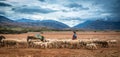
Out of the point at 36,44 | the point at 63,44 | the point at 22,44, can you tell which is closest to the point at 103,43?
the point at 63,44

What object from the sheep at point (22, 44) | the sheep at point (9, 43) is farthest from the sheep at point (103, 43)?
the sheep at point (9, 43)

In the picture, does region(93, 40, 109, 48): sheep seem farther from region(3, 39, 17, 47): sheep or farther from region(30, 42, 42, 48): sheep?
region(3, 39, 17, 47): sheep

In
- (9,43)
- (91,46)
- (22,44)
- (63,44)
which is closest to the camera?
(91,46)

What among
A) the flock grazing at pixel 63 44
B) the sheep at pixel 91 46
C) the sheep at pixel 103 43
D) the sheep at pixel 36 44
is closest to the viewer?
Result: the sheep at pixel 91 46

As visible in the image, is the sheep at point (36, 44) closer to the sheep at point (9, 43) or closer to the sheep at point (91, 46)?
the sheep at point (9, 43)

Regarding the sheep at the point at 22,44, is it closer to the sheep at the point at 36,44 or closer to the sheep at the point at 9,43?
the sheep at the point at 9,43

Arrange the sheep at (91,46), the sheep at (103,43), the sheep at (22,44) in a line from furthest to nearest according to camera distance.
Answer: the sheep at (22,44), the sheep at (103,43), the sheep at (91,46)

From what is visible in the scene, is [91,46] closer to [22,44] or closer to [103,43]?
[103,43]

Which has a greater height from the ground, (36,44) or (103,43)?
(36,44)

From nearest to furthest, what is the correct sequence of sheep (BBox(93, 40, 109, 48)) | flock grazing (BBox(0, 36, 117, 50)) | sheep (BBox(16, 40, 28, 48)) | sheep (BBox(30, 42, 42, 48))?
flock grazing (BBox(0, 36, 117, 50)) < sheep (BBox(30, 42, 42, 48)) < sheep (BBox(93, 40, 109, 48)) < sheep (BBox(16, 40, 28, 48))

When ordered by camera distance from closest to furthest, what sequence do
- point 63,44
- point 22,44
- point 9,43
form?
point 63,44
point 22,44
point 9,43

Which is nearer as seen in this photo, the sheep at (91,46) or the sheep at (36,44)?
the sheep at (91,46)

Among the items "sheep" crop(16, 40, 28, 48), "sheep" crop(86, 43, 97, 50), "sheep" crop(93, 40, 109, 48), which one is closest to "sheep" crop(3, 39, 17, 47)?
"sheep" crop(16, 40, 28, 48)

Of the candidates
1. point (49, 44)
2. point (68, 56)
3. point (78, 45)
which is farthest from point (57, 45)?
point (68, 56)
